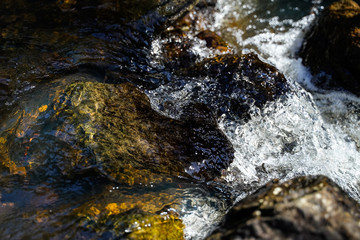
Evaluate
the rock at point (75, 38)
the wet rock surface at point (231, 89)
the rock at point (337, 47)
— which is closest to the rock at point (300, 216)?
the wet rock surface at point (231, 89)

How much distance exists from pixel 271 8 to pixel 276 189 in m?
5.69

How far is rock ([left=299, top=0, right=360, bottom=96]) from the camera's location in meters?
4.21

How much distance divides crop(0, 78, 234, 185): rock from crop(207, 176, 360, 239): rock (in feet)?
4.03

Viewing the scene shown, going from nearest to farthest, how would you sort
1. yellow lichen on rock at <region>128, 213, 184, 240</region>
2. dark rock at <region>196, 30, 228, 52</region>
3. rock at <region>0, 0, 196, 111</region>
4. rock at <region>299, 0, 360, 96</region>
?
yellow lichen on rock at <region>128, 213, 184, 240</region>
rock at <region>0, 0, 196, 111</region>
rock at <region>299, 0, 360, 96</region>
dark rock at <region>196, 30, 228, 52</region>

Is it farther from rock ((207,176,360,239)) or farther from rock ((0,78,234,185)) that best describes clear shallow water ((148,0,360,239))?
rock ((207,176,360,239))

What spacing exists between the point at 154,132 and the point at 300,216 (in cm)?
183

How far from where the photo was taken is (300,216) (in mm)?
1430

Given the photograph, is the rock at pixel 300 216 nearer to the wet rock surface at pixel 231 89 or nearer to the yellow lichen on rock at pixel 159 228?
the yellow lichen on rock at pixel 159 228

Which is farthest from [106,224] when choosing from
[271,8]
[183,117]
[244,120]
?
[271,8]

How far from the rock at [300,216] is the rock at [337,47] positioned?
11.1 feet

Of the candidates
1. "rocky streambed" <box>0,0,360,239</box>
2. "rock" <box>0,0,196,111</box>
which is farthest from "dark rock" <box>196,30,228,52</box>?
"rock" <box>0,0,196,111</box>

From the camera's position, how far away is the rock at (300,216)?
1.38 m

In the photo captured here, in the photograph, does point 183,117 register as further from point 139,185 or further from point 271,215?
point 271,215

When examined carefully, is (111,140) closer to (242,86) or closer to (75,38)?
(242,86)
